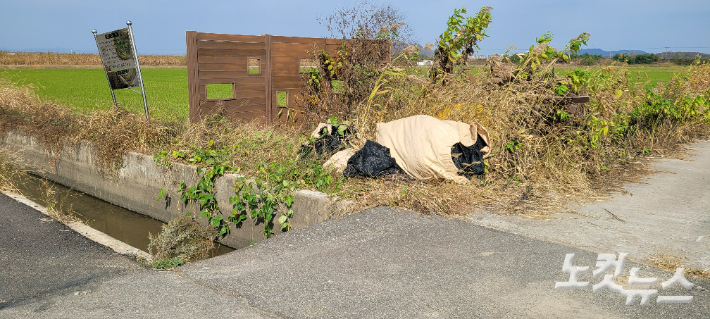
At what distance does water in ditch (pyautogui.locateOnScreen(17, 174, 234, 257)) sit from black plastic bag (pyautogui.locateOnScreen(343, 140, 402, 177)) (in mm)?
1794

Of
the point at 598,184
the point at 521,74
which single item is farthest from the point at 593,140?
the point at 521,74

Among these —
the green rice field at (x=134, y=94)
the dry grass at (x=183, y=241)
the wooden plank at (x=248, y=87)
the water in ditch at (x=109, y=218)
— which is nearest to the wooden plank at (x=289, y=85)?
the wooden plank at (x=248, y=87)

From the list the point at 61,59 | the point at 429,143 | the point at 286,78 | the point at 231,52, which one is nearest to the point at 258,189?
the point at 429,143

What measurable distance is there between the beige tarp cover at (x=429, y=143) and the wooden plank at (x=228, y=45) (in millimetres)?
4776

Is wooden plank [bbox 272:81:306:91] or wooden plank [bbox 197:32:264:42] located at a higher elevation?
wooden plank [bbox 197:32:264:42]

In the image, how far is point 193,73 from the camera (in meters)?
9.38

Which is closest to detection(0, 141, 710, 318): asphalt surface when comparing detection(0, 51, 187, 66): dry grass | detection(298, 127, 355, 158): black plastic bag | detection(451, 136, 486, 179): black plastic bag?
detection(451, 136, 486, 179): black plastic bag

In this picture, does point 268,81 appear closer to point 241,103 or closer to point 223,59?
point 241,103

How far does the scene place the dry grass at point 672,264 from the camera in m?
3.54

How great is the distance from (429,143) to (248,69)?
5525mm

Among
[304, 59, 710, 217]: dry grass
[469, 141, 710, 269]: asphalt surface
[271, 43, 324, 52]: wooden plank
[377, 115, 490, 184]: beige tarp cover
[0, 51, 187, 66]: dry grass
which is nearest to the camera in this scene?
[469, 141, 710, 269]: asphalt surface

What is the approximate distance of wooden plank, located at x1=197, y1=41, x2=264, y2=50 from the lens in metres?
9.42

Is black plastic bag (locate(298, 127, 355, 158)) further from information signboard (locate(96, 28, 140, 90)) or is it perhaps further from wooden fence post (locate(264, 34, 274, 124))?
wooden fence post (locate(264, 34, 274, 124))

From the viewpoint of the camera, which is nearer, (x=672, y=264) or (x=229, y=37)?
(x=672, y=264)
